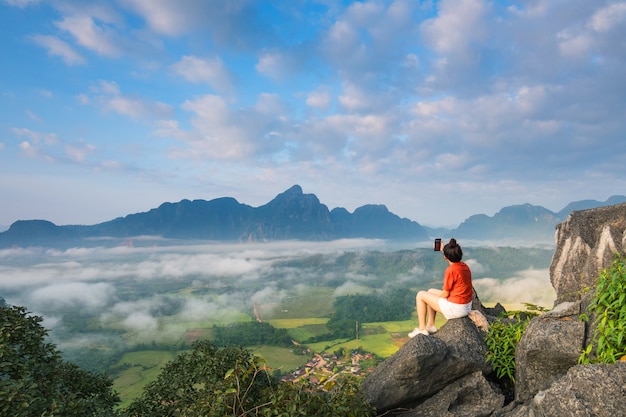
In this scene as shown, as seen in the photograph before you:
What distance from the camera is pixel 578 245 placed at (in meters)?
11.5

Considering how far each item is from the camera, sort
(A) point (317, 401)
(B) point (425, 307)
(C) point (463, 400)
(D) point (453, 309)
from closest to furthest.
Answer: (A) point (317, 401)
(C) point (463, 400)
(D) point (453, 309)
(B) point (425, 307)

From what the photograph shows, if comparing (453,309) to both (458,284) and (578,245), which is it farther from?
(578,245)

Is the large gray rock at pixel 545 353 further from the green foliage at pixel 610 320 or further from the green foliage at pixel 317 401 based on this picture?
the green foliage at pixel 317 401

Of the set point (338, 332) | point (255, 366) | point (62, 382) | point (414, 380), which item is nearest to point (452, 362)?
point (414, 380)

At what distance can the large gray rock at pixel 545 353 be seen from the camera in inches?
272

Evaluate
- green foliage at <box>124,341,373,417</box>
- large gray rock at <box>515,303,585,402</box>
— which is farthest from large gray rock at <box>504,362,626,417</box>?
green foliage at <box>124,341,373,417</box>

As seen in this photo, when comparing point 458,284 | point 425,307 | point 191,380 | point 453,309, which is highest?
point 458,284

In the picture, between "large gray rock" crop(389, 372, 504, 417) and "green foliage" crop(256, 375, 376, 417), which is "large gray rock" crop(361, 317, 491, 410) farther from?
"green foliage" crop(256, 375, 376, 417)

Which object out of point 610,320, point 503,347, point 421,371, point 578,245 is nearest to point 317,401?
point 421,371

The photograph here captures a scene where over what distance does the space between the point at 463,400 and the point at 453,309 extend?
7.50 ft

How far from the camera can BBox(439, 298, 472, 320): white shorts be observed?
9586mm

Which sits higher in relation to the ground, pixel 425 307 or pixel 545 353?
pixel 425 307

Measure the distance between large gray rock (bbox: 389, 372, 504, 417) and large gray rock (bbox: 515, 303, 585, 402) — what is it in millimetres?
653

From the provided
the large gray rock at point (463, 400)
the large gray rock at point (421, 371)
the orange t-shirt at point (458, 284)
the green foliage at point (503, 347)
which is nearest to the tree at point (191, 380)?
the large gray rock at point (421, 371)
